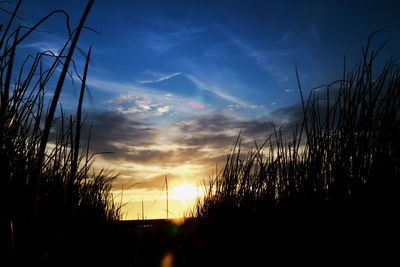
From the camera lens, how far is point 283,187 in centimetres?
267

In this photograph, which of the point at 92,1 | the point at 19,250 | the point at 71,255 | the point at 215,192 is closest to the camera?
the point at 92,1

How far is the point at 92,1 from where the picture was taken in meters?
0.57

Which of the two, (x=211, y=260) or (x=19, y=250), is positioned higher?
(x=19, y=250)

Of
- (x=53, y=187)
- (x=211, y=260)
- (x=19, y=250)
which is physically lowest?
(x=211, y=260)

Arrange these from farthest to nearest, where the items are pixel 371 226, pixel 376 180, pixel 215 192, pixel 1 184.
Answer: pixel 215 192, pixel 376 180, pixel 371 226, pixel 1 184

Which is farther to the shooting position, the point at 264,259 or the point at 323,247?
the point at 264,259

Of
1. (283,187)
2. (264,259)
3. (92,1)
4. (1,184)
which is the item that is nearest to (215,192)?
(283,187)

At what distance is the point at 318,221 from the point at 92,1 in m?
1.80

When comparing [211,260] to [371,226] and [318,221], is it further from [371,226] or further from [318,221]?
[371,226]

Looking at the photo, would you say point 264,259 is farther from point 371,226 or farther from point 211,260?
point 371,226

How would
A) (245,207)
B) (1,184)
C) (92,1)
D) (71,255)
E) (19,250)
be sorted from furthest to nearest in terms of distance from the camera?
(245,207) < (71,255) < (1,184) < (19,250) < (92,1)

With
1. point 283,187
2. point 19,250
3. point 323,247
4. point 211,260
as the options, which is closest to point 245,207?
point 283,187

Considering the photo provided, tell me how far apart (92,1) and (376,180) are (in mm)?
1942

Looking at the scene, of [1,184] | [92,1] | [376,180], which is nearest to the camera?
[92,1]
